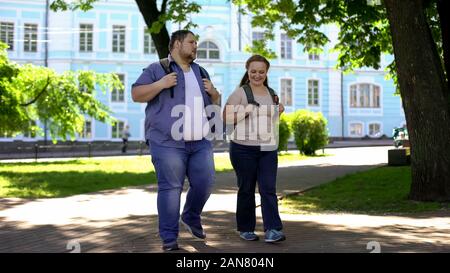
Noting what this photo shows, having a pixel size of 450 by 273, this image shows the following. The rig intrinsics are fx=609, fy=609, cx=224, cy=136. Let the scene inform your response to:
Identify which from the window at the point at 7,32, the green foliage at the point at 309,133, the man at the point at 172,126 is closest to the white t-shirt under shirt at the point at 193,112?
the man at the point at 172,126

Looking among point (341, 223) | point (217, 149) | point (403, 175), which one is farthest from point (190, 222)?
point (217, 149)

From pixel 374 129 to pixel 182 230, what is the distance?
140 ft

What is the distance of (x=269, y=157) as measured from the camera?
5.97 m

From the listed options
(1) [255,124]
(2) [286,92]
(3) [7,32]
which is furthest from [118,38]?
(1) [255,124]

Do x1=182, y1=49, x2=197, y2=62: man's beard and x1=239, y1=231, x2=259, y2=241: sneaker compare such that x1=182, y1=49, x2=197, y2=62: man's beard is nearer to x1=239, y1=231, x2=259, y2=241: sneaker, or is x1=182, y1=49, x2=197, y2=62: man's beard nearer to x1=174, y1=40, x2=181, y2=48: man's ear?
x1=174, y1=40, x2=181, y2=48: man's ear

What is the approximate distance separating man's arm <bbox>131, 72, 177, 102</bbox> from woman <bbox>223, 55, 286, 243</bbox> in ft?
2.44

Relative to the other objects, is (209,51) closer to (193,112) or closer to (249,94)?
(249,94)

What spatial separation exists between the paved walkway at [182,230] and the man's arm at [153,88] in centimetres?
134

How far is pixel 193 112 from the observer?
553 centimetres

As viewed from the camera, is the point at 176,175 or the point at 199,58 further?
the point at 199,58

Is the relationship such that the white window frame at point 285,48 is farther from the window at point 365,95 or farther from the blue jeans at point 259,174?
the blue jeans at point 259,174

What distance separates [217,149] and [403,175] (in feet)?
78.9
